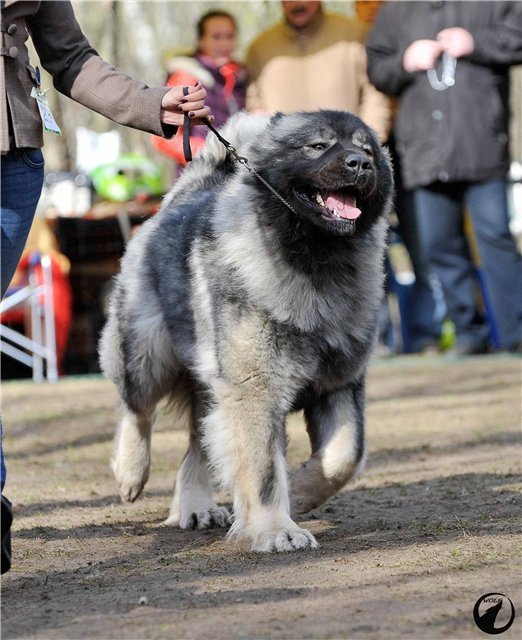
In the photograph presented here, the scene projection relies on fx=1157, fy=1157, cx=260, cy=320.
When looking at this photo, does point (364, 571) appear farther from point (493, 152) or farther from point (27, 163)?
point (493, 152)

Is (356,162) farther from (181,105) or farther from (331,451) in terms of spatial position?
(331,451)

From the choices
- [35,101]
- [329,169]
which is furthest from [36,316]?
[35,101]

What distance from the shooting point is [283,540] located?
152 inches

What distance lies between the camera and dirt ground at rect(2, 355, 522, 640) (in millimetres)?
2914

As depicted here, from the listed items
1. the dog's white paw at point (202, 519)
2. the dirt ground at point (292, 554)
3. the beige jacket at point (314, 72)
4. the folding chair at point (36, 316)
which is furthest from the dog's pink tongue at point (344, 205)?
the folding chair at point (36, 316)

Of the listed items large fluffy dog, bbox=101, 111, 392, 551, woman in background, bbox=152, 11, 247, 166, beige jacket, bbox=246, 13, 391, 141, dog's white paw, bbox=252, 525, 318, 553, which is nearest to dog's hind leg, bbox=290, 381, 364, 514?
large fluffy dog, bbox=101, 111, 392, 551

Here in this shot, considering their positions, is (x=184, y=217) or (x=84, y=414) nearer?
(x=184, y=217)

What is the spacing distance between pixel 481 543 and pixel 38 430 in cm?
417

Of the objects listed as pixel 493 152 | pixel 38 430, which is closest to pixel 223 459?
pixel 38 430

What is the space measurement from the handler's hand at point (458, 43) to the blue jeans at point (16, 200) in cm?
546

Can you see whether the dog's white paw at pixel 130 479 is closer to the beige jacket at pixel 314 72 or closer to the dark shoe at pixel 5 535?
the dark shoe at pixel 5 535

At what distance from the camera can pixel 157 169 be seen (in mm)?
12422

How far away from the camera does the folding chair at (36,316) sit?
9.80 meters

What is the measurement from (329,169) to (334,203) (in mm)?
137
